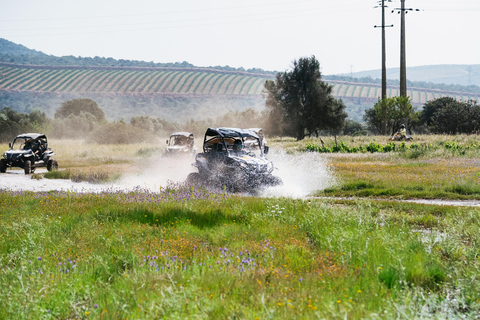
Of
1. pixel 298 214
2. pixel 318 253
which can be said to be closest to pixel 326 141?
pixel 298 214

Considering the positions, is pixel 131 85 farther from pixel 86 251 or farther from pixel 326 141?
pixel 86 251

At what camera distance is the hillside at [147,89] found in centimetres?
10975

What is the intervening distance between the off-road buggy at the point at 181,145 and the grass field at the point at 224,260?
14.6 meters

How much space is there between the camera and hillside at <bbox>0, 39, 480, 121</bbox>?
4321 inches

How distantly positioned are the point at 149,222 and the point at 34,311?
5.05 metres

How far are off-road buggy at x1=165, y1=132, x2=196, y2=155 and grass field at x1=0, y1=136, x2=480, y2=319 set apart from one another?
47.9 feet

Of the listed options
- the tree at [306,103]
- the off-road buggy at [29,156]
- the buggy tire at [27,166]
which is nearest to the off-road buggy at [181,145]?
the off-road buggy at [29,156]

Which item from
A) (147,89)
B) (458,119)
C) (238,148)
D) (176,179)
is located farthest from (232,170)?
(147,89)

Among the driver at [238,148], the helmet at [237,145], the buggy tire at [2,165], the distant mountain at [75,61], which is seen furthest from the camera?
the distant mountain at [75,61]

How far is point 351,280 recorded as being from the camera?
5.71m

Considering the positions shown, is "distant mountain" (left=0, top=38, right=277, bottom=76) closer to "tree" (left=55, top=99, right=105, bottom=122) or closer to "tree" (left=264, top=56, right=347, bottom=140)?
"tree" (left=55, top=99, right=105, bottom=122)

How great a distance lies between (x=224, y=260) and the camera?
21.3 ft

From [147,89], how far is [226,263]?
12092 cm

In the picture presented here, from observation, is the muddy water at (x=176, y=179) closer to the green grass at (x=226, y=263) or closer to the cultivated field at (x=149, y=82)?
the green grass at (x=226, y=263)
